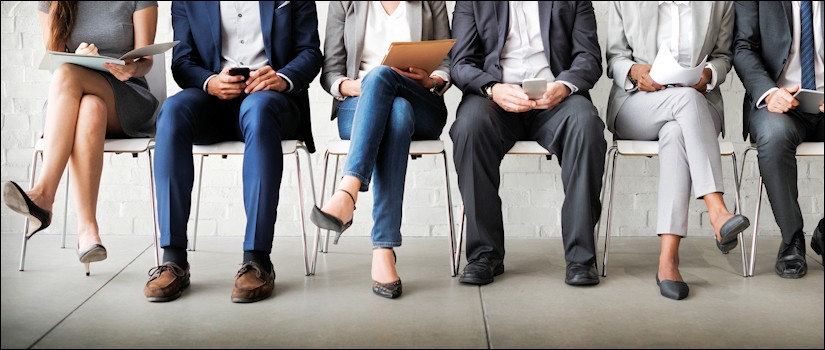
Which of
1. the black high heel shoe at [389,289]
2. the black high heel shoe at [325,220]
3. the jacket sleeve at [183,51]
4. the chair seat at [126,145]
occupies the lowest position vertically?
the black high heel shoe at [389,289]

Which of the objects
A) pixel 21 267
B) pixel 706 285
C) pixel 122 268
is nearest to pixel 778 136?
pixel 706 285

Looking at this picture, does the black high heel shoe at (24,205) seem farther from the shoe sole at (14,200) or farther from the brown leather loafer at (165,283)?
the brown leather loafer at (165,283)

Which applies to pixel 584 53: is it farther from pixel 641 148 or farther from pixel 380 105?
pixel 380 105

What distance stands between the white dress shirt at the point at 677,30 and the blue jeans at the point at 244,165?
4.48 ft

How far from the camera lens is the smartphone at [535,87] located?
2.62 m

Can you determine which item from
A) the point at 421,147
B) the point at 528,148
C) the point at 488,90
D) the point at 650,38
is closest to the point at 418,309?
the point at 421,147

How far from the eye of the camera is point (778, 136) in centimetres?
283

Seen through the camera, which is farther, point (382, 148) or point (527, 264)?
point (527, 264)

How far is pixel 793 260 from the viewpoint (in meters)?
2.84

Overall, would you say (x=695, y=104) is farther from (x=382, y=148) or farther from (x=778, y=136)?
(x=382, y=148)

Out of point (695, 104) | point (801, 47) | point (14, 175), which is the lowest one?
point (14, 175)

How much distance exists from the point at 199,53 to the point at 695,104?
5.45 feet

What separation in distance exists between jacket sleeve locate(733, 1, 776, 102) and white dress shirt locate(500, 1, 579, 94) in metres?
0.66

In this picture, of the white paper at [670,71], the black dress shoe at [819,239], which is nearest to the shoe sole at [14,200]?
the white paper at [670,71]
